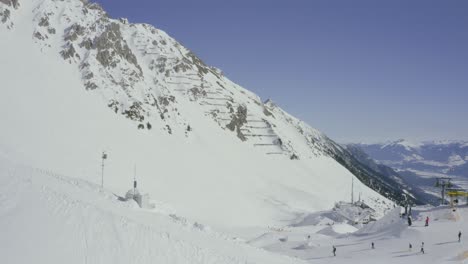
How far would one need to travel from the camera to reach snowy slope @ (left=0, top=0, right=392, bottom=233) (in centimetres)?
10144

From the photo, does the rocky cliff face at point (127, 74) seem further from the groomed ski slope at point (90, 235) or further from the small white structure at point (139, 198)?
the groomed ski slope at point (90, 235)

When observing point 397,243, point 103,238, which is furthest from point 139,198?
point 103,238

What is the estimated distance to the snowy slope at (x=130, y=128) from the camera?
101 metres

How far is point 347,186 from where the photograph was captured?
196000mm

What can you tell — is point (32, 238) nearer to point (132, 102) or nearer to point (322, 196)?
point (132, 102)

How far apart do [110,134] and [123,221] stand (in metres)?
86.0

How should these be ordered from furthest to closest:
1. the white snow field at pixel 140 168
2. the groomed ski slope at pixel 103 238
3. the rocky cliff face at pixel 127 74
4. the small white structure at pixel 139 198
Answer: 1. the rocky cliff face at pixel 127 74
2. the small white structure at pixel 139 198
3. the white snow field at pixel 140 168
4. the groomed ski slope at pixel 103 238

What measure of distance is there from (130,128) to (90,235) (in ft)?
319

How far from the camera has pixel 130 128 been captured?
126 m

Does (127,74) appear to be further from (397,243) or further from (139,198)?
(397,243)

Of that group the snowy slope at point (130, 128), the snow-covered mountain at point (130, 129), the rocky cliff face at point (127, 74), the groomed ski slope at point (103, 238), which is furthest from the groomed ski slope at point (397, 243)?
the rocky cliff face at point (127, 74)

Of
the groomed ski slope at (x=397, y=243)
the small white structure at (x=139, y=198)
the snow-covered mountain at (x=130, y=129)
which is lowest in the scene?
the groomed ski slope at (x=397, y=243)

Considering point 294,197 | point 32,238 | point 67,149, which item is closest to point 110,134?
point 67,149

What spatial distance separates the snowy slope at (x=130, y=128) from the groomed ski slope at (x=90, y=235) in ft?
158
